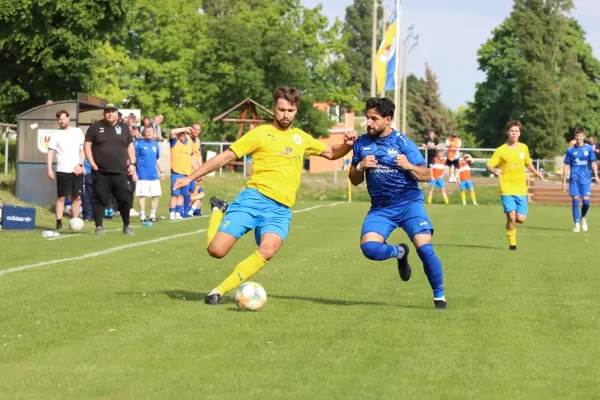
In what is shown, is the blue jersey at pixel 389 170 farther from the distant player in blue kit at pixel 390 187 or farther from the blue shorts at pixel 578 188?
the blue shorts at pixel 578 188

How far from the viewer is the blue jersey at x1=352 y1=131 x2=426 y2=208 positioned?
1007 cm

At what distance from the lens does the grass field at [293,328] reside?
6.39 metres

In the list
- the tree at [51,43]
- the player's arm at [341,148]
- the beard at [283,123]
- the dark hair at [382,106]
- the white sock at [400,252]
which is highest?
the tree at [51,43]

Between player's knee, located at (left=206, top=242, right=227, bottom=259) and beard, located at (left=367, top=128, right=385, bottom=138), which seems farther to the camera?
beard, located at (left=367, top=128, right=385, bottom=138)

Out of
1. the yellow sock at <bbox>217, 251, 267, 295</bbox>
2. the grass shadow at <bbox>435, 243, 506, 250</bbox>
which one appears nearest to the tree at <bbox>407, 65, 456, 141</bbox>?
the grass shadow at <bbox>435, 243, 506, 250</bbox>

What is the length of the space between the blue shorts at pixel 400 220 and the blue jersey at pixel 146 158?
14.2m

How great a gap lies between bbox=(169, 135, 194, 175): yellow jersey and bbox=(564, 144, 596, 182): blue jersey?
846 cm

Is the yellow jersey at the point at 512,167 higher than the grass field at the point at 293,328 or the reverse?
higher

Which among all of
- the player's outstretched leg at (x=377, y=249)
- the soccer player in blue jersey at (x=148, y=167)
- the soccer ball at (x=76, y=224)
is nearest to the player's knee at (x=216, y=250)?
the player's outstretched leg at (x=377, y=249)

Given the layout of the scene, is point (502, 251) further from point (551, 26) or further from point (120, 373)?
point (551, 26)

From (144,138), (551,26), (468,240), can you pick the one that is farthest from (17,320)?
(551,26)

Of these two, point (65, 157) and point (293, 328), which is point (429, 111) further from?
point (293, 328)

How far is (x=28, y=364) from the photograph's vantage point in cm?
686

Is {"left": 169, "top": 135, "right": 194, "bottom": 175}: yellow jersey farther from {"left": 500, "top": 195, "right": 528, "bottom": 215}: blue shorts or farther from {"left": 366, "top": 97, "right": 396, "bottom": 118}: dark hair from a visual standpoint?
{"left": 366, "top": 97, "right": 396, "bottom": 118}: dark hair
